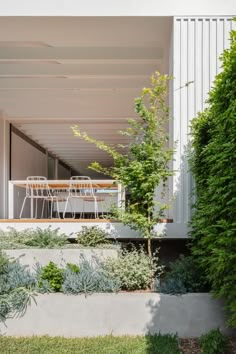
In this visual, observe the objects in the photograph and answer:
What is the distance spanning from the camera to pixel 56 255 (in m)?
4.57

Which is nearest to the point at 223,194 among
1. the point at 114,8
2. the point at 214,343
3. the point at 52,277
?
the point at 214,343

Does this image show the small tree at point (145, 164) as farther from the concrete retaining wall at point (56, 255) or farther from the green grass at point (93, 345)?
the green grass at point (93, 345)

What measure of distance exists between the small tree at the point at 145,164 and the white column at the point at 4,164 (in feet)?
18.1

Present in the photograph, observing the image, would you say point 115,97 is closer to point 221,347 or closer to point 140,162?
point 140,162

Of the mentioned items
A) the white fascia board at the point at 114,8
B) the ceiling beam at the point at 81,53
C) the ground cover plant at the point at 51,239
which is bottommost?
Answer: the ground cover plant at the point at 51,239

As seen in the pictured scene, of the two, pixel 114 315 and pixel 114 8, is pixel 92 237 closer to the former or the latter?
pixel 114 315

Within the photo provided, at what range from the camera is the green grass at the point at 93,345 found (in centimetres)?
351

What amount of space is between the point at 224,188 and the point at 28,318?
8.51 feet

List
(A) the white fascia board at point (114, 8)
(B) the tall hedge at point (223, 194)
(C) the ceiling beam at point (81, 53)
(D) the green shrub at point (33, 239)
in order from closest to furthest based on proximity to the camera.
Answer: (B) the tall hedge at point (223, 194), (D) the green shrub at point (33, 239), (A) the white fascia board at point (114, 8), (C) the ceiling beam at point (81, 53)

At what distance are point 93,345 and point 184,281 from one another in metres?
1.25

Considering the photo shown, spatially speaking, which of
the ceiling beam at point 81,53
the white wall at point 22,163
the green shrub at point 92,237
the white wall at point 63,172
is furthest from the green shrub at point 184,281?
the white wall at point 63,172

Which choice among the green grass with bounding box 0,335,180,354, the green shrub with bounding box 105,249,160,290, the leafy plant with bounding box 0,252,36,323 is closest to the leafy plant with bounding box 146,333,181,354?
the green grass with bounding box 0,335,180,354

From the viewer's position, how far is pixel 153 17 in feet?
16.8

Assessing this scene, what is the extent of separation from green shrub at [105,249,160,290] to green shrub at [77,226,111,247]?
1.90 ft
